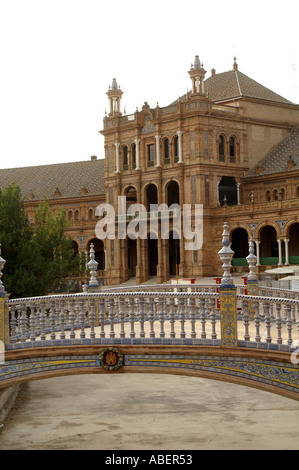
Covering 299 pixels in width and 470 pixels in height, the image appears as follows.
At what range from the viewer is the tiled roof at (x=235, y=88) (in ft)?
186

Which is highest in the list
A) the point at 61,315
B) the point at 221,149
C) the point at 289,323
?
the point at 221,149

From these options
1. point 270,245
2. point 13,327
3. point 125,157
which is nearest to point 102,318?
point 13,327

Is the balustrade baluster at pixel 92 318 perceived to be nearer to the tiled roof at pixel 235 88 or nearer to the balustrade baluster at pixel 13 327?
the balustrade baluster at pixel 13 327

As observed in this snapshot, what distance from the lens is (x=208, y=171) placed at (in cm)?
5309

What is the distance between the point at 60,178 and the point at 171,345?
57.6m

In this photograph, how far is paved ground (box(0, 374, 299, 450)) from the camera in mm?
19891

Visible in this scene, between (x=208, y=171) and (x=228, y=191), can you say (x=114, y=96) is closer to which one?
(x=208, y=171)

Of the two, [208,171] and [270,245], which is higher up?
[208,171]

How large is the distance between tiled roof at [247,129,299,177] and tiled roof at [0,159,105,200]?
15008 millimetres

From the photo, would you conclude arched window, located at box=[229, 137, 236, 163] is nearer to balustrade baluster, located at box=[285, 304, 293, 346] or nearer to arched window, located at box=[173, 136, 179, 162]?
arched window, located at box=[173, 136, 179, 162]
